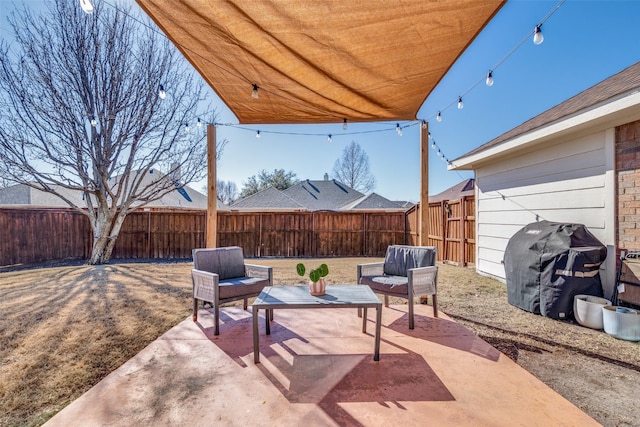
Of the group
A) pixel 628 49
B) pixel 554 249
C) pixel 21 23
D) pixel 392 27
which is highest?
pixel 21 23

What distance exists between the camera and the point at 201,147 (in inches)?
376

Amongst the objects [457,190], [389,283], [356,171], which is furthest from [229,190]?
[389,283]

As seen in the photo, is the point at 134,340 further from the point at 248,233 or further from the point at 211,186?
the point at 248,233

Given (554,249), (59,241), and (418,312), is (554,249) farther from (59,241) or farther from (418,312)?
→ (59,241)

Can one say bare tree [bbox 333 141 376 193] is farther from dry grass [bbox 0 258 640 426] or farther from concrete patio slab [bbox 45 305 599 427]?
concrete patio slab [bbox 45 305 599 427]

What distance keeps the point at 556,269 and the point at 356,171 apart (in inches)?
808

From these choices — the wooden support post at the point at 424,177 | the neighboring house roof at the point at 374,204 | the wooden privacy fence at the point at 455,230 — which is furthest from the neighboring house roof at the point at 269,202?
the wooden support post at the point at 424,177

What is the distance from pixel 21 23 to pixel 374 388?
11.3m

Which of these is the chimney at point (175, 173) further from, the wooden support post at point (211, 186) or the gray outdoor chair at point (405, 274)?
the gray outdoor chair at point (405, 274)

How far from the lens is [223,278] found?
376cm

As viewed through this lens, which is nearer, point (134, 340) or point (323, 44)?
point (323, 44)

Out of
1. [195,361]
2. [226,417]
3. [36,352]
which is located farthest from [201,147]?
[226,417]

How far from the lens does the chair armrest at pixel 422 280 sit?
325 cm

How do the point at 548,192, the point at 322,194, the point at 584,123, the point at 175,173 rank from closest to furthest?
the point at 584,123, the point at 548,192, the point at 175,173, the point at 322,194
